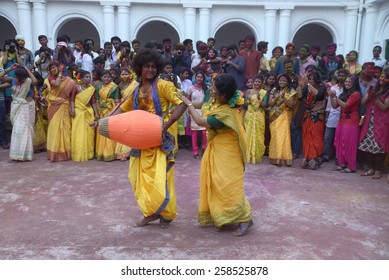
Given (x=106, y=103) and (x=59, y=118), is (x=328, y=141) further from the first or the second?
(x=59, y=118)

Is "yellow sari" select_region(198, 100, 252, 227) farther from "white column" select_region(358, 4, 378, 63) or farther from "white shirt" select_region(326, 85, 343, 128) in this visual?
"white column" select_region(358, 4, 378, 63)

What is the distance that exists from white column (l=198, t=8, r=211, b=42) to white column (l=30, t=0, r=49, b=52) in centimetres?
565

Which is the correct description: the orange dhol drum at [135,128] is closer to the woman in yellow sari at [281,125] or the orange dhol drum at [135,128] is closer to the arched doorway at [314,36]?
the woman in yellow sari at [281,125]

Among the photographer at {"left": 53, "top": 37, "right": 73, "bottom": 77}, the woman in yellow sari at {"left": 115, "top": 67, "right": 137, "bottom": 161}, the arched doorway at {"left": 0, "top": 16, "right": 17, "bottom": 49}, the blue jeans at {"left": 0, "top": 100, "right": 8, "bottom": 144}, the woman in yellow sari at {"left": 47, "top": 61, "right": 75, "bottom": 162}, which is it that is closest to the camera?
the woman in yellow sari at {"left": 47, "top": 61, "right": 75, "bottom": 162}

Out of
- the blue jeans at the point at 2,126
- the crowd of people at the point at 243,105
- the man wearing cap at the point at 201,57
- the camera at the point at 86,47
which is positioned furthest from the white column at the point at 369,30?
the blue jeans at the point at 2,126

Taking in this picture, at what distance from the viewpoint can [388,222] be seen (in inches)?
155

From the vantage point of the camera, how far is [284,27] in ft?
45.6

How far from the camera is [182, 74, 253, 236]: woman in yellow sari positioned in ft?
11.0

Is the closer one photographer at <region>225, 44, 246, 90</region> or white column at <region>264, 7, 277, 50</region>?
photographer at <region>225, 44, 246, 90</region>

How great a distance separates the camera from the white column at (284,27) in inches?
545

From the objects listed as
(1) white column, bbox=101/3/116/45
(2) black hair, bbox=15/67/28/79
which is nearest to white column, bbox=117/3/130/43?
(1) white column, bbox=101/3/116/45

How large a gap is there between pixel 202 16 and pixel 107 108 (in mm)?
8534

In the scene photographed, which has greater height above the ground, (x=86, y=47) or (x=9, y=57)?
(x=86, y=47)

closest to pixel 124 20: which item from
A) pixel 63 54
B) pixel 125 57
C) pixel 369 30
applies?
pixel 63 54
